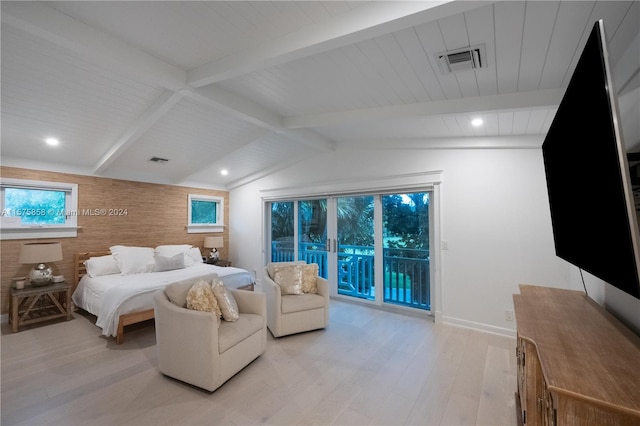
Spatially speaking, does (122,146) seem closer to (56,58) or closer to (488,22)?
(56,58)

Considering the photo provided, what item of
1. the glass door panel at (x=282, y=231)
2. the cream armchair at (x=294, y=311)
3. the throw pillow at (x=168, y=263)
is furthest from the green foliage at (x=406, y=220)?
the throw pillow at (x=168, y=263)

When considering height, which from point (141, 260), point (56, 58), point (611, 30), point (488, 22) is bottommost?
point (141, 260)

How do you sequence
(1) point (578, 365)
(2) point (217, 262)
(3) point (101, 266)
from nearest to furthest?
(1) point (578, 365)
(3) point (101, 266)
(2) point (217, 262)

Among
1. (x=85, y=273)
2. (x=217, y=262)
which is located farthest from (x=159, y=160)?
(x=217, y=262)

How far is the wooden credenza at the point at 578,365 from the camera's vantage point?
0.88m

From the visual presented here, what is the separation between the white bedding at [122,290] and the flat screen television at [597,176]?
2.94 meters

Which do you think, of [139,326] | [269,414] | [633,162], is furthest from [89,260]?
[633,162]

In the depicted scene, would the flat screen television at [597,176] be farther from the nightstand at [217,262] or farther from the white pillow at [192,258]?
the nightstand at [217,262]

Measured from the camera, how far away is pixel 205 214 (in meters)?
6.24

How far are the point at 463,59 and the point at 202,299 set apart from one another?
274cm

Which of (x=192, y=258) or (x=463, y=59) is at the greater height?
(x=463, y=59)

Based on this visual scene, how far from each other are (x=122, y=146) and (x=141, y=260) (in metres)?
1.77

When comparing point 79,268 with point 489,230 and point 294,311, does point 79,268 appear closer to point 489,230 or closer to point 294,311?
point 294,311

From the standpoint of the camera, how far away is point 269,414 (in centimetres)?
200
